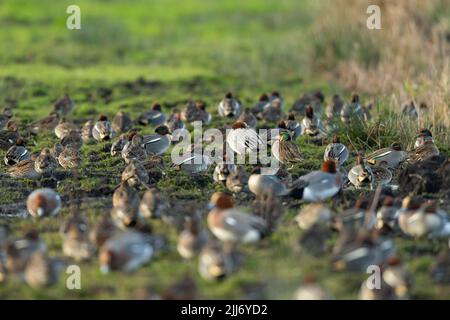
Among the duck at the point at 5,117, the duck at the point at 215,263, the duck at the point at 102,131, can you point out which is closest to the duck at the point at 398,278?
the duck at the point at 215,263

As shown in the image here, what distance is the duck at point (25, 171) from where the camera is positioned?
523 inches

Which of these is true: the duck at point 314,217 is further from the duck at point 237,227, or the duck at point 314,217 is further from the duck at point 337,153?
the duck at point 337,153

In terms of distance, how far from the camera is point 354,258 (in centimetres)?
937

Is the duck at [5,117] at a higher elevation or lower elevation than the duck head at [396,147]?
lower

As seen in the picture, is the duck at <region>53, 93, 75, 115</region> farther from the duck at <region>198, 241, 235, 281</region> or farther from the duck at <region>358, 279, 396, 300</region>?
the duck at <region>358, 279, 396, 300</region>

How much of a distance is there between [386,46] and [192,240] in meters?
11.8

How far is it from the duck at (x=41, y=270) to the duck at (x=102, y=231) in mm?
622

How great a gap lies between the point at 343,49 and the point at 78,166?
30.4 feet

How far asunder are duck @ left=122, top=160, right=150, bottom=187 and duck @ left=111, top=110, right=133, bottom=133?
3.43 m

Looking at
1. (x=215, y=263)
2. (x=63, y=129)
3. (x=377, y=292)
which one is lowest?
(x=377, y=292)

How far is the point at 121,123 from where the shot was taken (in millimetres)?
16156

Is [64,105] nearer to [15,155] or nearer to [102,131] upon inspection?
[102,131]

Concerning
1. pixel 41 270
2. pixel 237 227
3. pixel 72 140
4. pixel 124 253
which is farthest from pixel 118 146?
pixel 41 270

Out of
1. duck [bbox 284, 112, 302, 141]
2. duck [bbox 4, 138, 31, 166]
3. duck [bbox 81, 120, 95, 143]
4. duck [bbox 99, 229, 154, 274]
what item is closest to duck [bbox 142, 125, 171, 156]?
duck [bbox 81, 120, 95, 143]
